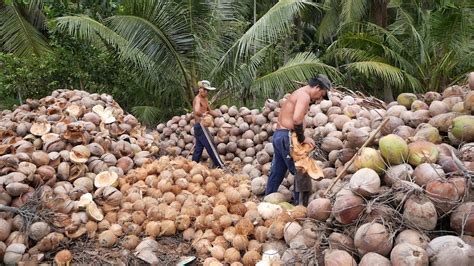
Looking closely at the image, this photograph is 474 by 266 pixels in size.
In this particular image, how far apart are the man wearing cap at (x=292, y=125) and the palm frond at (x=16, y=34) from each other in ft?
27.8

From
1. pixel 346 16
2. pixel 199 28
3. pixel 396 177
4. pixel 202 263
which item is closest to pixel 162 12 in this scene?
pixel 199 28

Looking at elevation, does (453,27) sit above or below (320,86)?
below

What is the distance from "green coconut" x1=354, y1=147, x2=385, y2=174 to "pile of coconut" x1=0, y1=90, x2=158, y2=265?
8.24 feet

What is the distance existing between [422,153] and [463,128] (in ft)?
1.86

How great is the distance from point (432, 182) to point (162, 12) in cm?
715

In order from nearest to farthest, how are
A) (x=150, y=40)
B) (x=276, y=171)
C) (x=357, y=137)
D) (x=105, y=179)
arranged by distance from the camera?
(x=357, y=137) → (x=276, y=171) → (x=105, y=179) → (x=150, y=40)

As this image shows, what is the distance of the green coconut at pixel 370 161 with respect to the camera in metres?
3.52

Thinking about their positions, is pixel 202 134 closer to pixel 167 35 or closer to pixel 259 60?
pixel 167 35

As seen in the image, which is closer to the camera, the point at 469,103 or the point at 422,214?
the point at 422,214

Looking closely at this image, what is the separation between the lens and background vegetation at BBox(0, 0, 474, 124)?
8977mm

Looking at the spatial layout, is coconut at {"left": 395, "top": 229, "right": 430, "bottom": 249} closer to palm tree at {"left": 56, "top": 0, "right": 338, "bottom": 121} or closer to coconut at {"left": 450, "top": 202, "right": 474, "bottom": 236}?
coconut at {"left": 450, "top": 202, "right": 474, "bottom": 236}

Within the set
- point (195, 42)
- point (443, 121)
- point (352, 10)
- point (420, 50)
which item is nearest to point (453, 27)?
point (420, 50)

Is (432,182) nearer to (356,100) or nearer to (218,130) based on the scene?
(356,100)

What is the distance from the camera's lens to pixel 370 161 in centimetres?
354
